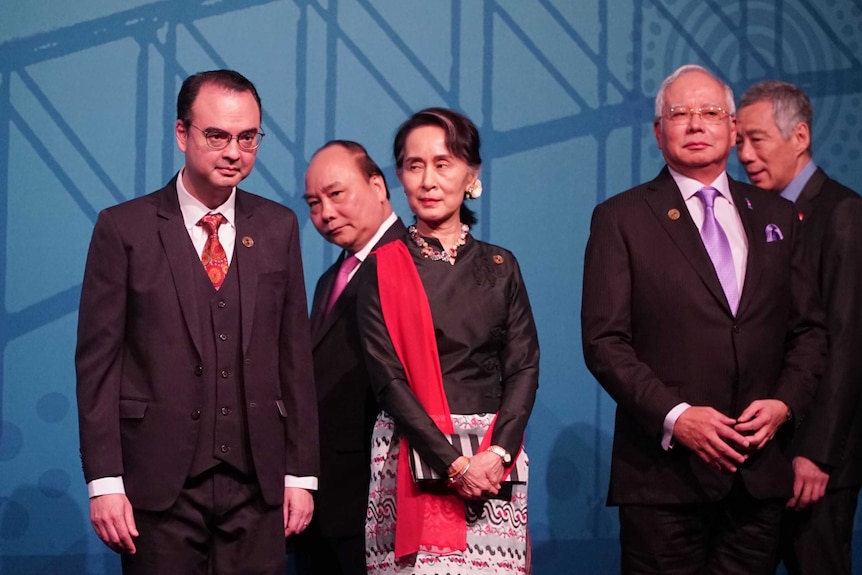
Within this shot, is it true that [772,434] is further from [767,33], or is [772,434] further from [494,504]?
[767,33]

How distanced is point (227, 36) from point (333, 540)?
1926 millimetres

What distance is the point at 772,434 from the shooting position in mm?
2641

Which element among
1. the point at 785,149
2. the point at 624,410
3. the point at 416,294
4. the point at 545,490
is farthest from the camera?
the point at 545,490

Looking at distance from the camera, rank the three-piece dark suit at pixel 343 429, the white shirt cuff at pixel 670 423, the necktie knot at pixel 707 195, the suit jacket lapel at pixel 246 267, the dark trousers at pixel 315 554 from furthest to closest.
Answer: the dark trousers at pixel 315 554
the three-piece dark suit at pixel 343 429
the necktie knot at pixel 707 195
the white shirt cuff at pixel 670 423
the suit jacket lapel at pixel 246 267

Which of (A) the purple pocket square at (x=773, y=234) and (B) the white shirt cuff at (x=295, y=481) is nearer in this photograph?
(B) the white shirt cuff at (x=295, y=481)

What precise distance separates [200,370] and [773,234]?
4.69 ft

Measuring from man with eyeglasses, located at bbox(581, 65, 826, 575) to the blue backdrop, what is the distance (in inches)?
62.9

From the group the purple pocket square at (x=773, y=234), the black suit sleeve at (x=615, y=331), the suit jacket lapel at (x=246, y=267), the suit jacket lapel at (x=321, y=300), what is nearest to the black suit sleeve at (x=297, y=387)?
the suit jacket lapel at (x=246, y=267)

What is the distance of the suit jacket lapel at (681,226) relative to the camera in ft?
8.79

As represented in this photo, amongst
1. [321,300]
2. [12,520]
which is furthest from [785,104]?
[12,520]

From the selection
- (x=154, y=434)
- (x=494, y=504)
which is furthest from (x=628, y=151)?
(x=154, y=434)

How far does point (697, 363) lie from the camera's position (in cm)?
266

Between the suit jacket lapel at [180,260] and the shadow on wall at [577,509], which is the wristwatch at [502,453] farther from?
the shadow on wall at [577,509]

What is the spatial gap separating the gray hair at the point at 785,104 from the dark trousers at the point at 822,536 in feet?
3.53
